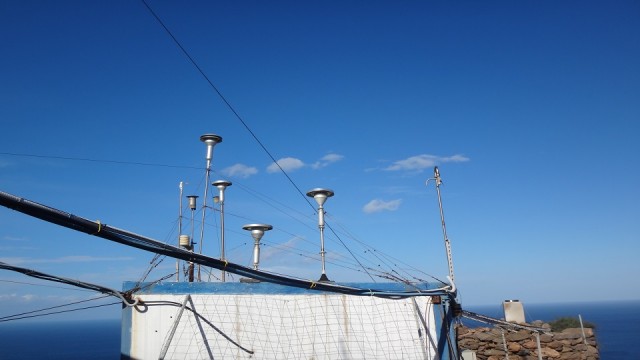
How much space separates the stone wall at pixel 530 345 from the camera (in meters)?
17.1

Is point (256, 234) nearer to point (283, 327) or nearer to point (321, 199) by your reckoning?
point (321, 199)

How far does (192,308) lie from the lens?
8.13 m

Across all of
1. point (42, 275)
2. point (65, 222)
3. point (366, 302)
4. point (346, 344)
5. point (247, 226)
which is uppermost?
point (247, 226)

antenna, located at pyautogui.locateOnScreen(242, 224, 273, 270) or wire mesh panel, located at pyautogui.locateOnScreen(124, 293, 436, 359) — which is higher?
antenna, located at pyautogui.locateOnScreen(242, 224, 273, 270)

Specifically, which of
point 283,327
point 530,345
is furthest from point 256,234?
point 530,345

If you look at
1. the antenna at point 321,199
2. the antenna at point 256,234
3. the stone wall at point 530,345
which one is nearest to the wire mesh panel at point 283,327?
the antenna at point 321,199

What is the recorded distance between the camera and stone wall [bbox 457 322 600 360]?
17062mm

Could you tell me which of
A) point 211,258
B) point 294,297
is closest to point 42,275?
point 211,258

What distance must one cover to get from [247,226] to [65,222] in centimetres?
750

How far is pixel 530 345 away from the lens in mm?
17109

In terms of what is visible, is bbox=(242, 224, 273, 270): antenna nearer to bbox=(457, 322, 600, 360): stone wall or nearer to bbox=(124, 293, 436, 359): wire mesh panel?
bbox=(124, 293, 436, 359): wire mesh panel

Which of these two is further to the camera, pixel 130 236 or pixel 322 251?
pixel 322 251

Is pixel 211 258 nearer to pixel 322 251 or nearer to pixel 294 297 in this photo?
pixel 294 297

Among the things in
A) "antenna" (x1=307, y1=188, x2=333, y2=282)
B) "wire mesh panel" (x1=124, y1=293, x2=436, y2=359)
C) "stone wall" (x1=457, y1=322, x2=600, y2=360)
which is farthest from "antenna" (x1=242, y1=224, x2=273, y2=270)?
"stone wall" (x1=457, y1=322, x2=600, y2=360)
